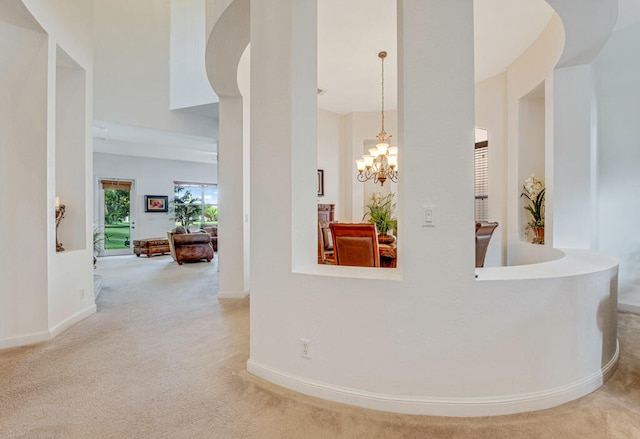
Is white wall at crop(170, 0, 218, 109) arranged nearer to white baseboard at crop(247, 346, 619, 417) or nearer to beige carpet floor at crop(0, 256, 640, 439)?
beige carpet floor at crop(0, 256, 640, 439)

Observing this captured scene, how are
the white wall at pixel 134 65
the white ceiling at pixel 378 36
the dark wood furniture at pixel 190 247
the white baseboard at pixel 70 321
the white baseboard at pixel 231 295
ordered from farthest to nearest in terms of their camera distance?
the dark wood furniture at pixel 190 247, the white wall at pixel 134 65, the white baseboard at pixel 231 295, the white ceiling at pixel 378 36, the white baseboard at pixel 70 321

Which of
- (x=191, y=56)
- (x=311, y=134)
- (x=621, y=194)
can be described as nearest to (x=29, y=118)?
(x=311, y=134)

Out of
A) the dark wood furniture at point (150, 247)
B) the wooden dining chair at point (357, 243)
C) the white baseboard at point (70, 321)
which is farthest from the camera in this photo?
the dark wood furniture at point (150, 247)

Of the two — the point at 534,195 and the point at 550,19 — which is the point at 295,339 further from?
the point at 550,19

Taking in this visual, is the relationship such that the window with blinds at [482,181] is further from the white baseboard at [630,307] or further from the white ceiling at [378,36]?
the white baseboard at [630,307]

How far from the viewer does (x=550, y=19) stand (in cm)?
343

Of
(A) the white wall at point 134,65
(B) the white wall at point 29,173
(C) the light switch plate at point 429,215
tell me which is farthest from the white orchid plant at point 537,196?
(A) the white wall at point 134,65

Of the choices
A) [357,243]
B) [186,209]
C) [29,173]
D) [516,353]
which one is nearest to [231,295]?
[357,243]

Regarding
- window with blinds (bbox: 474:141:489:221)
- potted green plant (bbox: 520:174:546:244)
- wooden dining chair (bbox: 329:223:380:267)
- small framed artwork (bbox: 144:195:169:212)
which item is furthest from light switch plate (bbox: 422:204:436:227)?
small framed artwork (bbox: 144:195:169:212)

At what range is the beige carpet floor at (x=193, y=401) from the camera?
5.70 feet

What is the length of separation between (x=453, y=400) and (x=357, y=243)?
1.28 m

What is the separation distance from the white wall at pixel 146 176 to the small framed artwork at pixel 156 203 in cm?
10

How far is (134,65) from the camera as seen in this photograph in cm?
597

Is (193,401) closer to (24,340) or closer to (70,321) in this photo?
(24,340)
